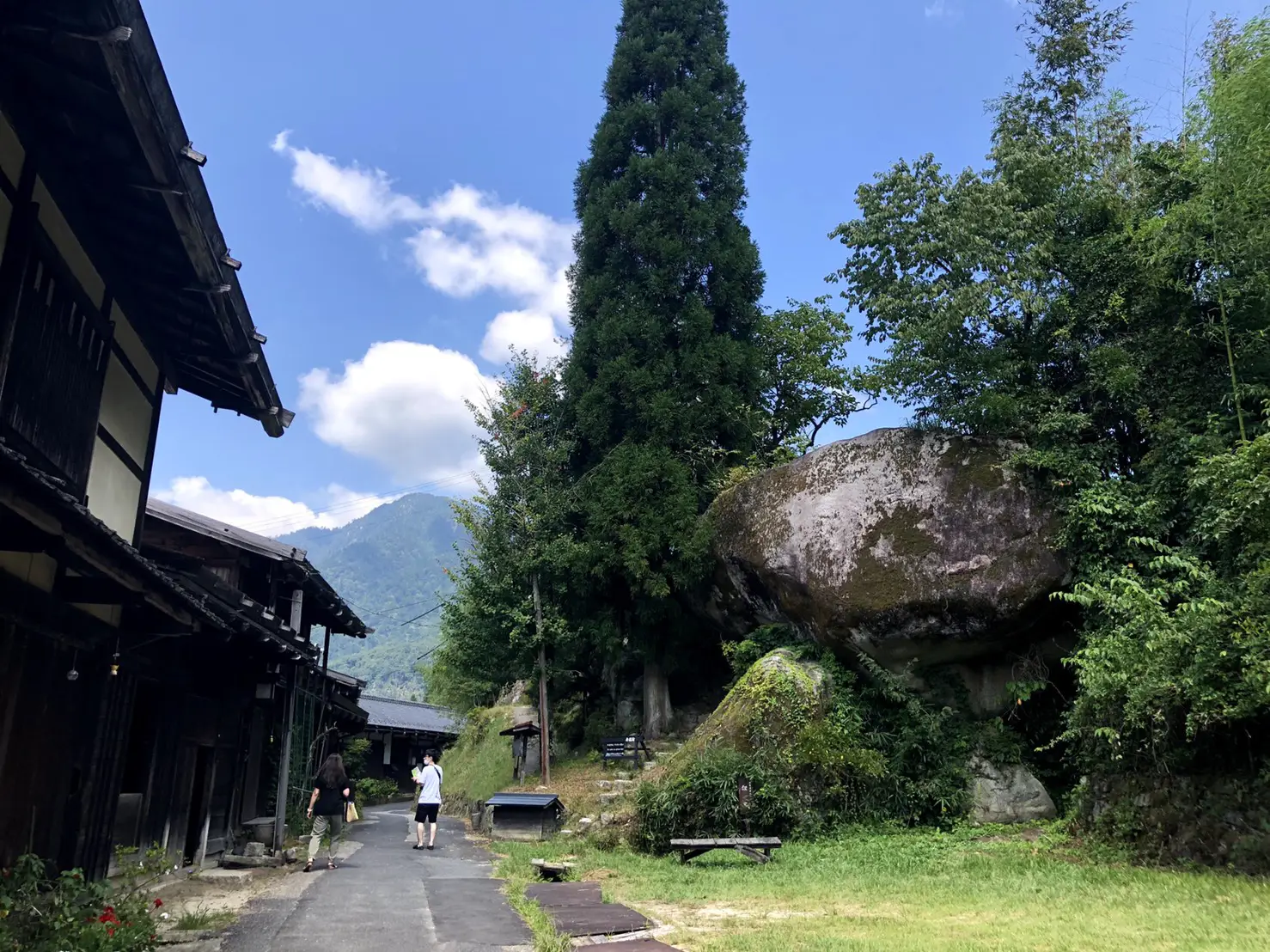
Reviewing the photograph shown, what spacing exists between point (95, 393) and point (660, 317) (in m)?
14.9

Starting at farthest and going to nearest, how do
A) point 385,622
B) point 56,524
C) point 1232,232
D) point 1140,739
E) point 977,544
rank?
point 385,622
point 977,544
point 1232,232
point 1140,739
point 56,524

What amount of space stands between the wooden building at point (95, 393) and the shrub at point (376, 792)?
73.8 ft

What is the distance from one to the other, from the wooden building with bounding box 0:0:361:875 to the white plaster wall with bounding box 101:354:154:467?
3cm

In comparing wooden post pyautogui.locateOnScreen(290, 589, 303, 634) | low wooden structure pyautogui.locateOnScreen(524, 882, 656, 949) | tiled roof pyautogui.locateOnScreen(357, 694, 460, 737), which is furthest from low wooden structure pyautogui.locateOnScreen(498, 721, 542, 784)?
tiled roof pyautogui.locateOnScreen(357, 694, 460, 737)

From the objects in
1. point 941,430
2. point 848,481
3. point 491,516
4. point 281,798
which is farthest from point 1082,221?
point 281,798

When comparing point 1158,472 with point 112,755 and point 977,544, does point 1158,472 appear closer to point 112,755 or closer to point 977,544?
point 977,544

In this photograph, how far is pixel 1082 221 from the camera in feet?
52.0

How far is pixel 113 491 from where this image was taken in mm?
8383

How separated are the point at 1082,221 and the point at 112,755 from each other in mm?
17529

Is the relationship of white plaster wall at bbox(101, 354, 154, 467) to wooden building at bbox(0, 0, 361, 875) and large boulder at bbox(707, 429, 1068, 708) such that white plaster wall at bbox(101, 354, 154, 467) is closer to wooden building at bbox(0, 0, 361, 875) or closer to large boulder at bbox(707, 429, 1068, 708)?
wooden building at bbox(0, 0, 361, 875)

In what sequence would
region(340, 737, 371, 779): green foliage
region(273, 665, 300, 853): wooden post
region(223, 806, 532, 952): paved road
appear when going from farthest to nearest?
region(340, 737, 371, 779): green foliage → region(273, 665, 300, 853): wooden post → region(223, 806, 532, 952): paved road

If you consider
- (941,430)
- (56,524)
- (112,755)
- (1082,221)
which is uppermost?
(1082,221)

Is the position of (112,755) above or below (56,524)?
below

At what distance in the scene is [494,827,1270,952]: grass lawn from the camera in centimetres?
635
